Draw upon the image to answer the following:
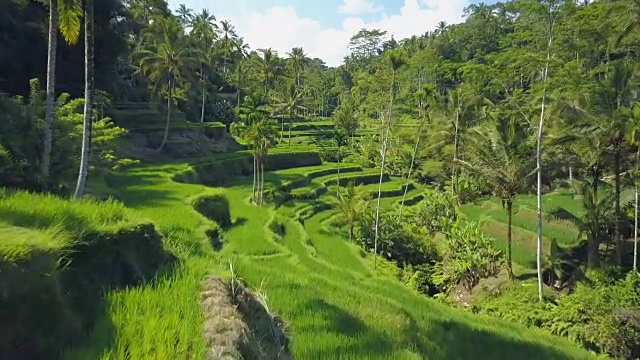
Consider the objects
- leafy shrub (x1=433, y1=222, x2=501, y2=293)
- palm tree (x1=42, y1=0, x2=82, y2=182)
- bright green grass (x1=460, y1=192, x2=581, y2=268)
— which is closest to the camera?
palm tree (x1=42, y1=0, x2=82, y2=182)

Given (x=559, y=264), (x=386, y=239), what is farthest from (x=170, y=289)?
(x=386, y=239)

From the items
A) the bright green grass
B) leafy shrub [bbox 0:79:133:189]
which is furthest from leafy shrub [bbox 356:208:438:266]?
leafy shrub [bbox 0:79:133:189]

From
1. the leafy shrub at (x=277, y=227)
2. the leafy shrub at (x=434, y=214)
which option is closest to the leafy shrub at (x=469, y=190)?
the leafy shrub at (x=434, y=214)

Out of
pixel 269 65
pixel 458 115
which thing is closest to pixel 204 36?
pixel 269 65

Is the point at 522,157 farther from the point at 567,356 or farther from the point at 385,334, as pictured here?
the point at 385,334

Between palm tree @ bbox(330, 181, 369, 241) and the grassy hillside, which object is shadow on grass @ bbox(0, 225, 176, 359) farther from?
palm tree @ bbox(330, 181, 369, 241)
